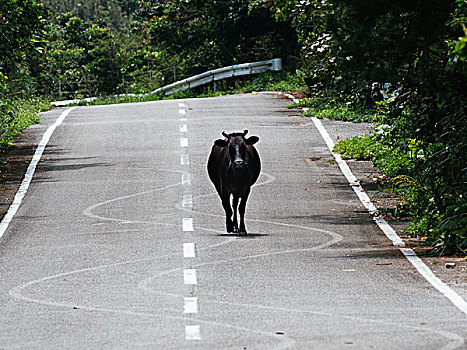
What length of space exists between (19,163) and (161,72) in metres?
27.2

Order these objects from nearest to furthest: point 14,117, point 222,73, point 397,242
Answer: point 397,242 < point 14,117 < point 222,73

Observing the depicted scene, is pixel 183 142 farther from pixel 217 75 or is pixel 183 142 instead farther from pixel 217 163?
pixel 217 75

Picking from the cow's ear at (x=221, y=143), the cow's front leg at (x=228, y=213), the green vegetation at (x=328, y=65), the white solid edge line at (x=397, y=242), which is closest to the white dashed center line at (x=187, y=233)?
the cow's front leg at (x=228, y=213)

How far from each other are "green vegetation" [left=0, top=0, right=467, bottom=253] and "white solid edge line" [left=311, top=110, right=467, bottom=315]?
0.46 metres

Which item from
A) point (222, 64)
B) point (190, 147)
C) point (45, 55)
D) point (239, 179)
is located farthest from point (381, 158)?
point (45, 55)

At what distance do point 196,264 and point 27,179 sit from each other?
375 inches

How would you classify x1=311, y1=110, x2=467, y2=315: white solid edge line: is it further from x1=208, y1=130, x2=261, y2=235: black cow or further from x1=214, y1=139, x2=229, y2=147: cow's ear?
x1=214, y1=139, x2=229, y2=147: cow's ear

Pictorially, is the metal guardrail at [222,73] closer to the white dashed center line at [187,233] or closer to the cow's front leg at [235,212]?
the white dashed center line at [187,233]

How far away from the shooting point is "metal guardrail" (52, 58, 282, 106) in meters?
42.4

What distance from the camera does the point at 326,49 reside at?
73.2ft

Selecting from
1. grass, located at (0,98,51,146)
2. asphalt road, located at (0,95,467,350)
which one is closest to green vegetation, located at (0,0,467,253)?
grass, located at (0,98,51,146)

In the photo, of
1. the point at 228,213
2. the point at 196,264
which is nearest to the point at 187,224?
the point at 228,213

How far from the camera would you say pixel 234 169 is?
13.9 meters

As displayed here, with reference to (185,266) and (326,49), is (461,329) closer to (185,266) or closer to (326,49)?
(185,266)
